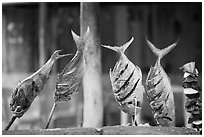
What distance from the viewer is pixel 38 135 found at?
1903 millimetres

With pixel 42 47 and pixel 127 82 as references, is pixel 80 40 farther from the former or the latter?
pixel 42 47

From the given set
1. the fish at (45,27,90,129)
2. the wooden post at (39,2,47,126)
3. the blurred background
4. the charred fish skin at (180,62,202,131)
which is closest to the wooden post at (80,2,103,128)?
the fish at (45,27,90,129)

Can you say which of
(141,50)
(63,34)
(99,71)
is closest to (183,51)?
(141,50)

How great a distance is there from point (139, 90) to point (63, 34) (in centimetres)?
322

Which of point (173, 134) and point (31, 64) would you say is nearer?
point (173, 134)

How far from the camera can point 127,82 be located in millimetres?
1901

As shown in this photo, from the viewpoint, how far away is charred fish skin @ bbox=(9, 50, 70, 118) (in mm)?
1909

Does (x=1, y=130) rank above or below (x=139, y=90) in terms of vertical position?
below

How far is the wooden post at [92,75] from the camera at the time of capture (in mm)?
1987

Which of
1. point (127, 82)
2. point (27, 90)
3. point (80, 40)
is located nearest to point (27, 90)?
point (27, 90)

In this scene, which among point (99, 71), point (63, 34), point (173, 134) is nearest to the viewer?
point (173, 134)

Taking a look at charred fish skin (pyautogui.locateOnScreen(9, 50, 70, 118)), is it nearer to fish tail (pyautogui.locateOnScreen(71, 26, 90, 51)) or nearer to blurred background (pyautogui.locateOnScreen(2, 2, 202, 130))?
fish tail (pyautogui.locateOnScreen(71, 26, 90, 51))

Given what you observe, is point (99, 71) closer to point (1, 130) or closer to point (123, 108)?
point (123, 108)

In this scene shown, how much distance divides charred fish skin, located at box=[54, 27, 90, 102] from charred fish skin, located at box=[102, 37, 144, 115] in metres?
0.12
